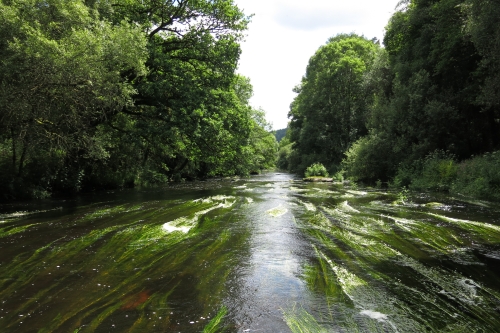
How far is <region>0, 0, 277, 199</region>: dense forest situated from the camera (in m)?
12.0

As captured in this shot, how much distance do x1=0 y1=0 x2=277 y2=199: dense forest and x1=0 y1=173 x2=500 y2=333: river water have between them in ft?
17.1

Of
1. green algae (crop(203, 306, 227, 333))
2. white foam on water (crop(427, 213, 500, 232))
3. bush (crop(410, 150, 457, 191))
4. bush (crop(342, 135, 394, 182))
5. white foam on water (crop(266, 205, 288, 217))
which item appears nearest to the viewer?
green algae (crop(203, 306, 227, 333))

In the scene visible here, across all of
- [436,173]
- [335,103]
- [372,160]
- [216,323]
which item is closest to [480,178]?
[436,173]

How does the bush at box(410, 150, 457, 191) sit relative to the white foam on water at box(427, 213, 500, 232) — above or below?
above

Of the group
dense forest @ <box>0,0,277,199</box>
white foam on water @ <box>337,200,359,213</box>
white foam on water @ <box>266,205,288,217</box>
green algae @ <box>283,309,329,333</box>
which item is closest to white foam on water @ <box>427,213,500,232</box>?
white foam on water @ <box>337,200,359,213</box>

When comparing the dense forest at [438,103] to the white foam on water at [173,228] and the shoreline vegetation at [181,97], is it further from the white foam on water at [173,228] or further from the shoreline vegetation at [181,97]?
the white foam on water at [173,228]

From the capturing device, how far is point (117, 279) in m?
5.59

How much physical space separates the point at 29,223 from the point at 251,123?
14.9m

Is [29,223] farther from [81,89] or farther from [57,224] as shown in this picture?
[81,89]

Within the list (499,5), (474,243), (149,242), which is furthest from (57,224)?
(499,5)

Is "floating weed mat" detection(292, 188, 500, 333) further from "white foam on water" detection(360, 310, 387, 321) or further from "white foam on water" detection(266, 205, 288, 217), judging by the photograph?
"white foam on water" detection(266, 205, 288, 217)

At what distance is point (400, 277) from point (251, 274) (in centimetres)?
266

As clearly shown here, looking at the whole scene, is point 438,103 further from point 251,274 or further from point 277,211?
point 251,274

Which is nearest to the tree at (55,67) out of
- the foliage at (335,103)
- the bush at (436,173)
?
the bush at (436,173)
